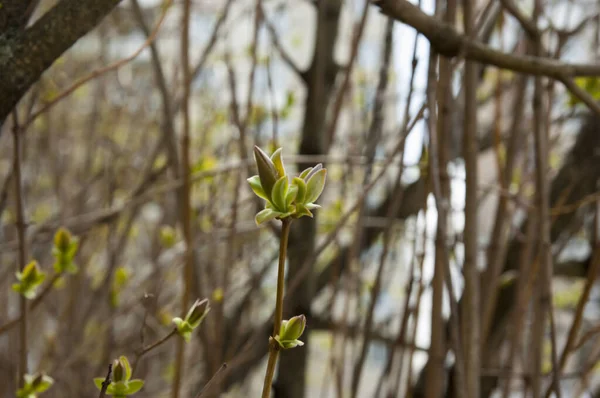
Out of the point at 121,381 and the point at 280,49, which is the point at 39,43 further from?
the point at 280,49

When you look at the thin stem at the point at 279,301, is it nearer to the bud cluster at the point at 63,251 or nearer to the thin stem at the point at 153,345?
the thin stem at the point at 153,345

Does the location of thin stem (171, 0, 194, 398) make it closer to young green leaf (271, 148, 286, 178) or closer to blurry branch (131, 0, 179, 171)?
blurry branch (131, 0, 179, 171)

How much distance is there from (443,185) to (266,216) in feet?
1.10

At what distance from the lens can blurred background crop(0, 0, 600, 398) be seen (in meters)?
0.55

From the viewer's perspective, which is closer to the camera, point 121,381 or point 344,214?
point 121,381

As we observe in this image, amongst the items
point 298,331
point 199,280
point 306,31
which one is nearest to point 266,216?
point 298,331

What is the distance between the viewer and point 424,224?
1.85 feet

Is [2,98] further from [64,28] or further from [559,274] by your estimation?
[559,274]

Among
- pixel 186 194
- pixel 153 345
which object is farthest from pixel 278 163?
pixel 186 194

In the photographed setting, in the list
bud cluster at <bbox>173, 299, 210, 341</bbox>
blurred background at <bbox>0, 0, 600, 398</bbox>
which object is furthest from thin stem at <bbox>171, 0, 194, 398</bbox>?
bud cluster at <bbox>173, 299, 210, 341</bbox>

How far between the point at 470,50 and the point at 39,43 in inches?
11.2

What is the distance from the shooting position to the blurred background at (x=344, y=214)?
554 millimetres

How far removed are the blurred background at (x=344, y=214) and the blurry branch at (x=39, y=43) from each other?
3.6 inches

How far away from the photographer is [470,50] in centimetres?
48
